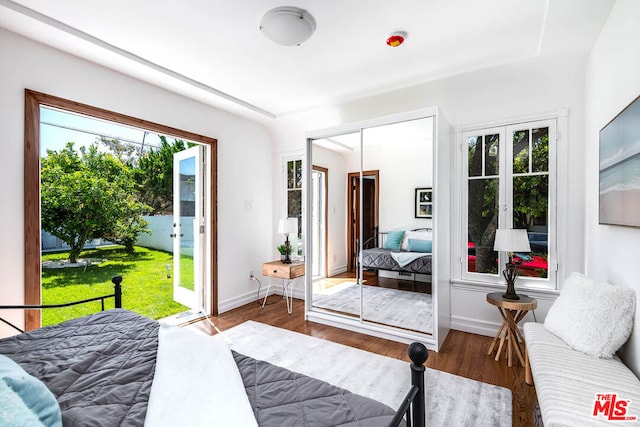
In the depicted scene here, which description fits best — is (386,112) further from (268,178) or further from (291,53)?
(268,178)

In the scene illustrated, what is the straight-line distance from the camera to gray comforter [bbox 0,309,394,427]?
3.38 ft

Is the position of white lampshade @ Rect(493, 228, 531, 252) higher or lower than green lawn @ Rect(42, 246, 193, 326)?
higher

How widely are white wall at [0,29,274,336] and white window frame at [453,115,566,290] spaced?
8.76ft

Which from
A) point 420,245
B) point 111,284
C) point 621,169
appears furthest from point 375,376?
point 111,284

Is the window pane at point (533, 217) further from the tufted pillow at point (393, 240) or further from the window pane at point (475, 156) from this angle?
the tufted pillow at point (393, 240)

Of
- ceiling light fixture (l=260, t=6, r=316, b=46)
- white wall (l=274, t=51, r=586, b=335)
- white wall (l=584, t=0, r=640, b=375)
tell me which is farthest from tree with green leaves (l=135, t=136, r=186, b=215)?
white wall (l=584, t=0, r=640, b=375)

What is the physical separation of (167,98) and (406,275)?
126 inches

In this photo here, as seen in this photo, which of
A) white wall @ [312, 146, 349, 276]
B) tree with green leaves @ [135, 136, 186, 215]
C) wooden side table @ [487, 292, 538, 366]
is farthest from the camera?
tree with green leaves @ [135, 136, 186, 215]

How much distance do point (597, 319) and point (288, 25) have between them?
2666 millimetres

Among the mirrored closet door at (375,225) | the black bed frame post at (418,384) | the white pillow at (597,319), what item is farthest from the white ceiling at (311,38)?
the black bed frame post at (418,384)

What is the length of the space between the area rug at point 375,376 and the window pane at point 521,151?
77.8 inches

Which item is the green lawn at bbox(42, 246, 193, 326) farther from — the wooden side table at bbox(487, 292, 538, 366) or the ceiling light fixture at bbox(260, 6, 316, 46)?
the wooden side table at bbox(487, 292, 538, 366)

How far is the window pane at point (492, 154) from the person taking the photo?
301cm

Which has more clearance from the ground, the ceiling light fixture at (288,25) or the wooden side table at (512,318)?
the ceiling light fixture at (288,25)
